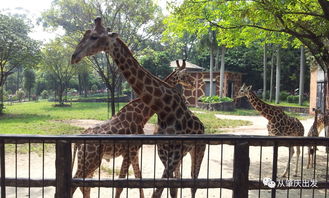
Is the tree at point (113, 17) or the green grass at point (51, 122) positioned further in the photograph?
the tree at point (113, 17)

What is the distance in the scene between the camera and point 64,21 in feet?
51.4

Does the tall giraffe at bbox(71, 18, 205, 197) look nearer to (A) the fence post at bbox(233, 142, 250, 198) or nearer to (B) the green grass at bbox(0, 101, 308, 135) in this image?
(A) the fence post at bbox(233, 142, 250, 198)

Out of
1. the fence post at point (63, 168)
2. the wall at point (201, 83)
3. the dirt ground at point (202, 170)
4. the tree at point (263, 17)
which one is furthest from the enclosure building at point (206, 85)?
the fence post at point (63, 168)

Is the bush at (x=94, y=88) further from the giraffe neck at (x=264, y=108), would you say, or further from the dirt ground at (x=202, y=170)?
the giraffe neck at (x=264, y=108)

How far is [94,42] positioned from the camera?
11.6 feet

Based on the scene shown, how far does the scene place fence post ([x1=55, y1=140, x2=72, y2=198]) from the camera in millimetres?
2586

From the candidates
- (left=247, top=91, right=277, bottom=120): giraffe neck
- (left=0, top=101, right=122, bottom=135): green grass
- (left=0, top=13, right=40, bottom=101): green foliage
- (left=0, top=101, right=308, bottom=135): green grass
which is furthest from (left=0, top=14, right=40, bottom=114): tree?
(left=247, top=91, right=277, bottom=120): giraffe neck

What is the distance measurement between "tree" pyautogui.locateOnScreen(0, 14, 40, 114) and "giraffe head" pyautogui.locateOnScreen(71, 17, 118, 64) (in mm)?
17988

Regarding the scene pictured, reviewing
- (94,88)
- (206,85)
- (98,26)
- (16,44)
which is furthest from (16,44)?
(94,88)

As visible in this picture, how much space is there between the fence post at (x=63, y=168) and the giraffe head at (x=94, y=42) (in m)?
1.30

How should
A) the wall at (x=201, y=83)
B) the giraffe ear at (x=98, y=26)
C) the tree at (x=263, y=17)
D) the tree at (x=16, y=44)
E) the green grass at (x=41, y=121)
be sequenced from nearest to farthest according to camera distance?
the giraffe ear at (x=98, y=26) < the tree at (x=263, y=17) < the green grass at (x=41, y=121) < the tree at (x=16, y=44) < the wall at (x=201, y=83)

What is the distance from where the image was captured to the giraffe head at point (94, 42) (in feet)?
11.4

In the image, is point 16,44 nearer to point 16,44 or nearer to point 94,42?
point 16,44

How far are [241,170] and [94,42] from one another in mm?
2412
